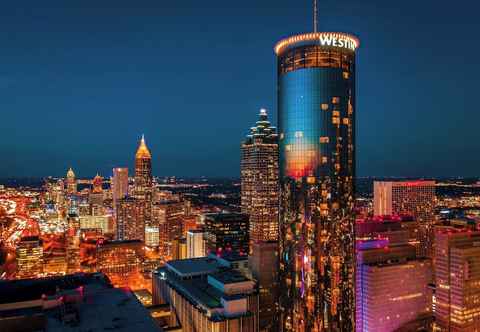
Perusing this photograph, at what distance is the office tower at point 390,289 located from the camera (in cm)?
8194

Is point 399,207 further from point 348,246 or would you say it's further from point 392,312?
point 348,246

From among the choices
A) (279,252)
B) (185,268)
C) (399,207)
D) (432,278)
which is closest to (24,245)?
(185,268)

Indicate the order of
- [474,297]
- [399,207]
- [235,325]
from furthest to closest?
[399,207]
[474,297]
[235,325]

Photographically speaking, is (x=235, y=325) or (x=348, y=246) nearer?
(x=235, y=325)

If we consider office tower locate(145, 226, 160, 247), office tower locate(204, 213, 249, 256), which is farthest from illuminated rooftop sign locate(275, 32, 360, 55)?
office tower locate(145, 226, 160, 247)

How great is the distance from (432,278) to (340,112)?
2053 inches

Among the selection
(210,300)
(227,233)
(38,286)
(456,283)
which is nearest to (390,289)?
(456,283)

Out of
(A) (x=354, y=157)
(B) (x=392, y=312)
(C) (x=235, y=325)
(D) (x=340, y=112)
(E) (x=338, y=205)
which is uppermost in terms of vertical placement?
(D) (x=340, y=112)

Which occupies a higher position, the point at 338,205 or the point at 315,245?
the point at 338,205

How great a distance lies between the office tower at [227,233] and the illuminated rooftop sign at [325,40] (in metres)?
78.1

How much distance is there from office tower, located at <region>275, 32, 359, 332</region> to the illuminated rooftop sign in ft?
0.49

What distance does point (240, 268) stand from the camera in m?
93.4

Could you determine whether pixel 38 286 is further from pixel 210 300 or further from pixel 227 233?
pixel 227 233

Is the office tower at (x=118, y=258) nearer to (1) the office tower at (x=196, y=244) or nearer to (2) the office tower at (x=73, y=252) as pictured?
(2) the office tower at (x=73, y=252)
